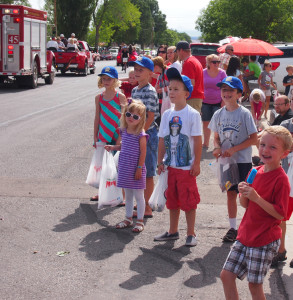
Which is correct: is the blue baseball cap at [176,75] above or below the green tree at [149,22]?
below

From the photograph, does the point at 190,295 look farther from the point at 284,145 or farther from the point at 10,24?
the point at 10,24

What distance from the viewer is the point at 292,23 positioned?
152 ft

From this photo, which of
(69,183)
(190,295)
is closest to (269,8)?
(69,183)

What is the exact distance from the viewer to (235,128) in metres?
5.45

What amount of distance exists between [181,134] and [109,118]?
5.48 feet

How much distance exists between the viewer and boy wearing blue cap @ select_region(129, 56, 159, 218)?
6215mm

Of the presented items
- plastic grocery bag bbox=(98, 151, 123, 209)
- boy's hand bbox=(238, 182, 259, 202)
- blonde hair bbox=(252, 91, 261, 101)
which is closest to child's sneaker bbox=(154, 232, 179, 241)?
plastic grocery bag bbox=(98, 151, 123, 209)

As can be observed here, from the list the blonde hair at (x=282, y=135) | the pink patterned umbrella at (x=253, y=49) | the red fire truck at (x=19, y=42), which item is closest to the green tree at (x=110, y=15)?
the red fire truck at (x=19, y=42)

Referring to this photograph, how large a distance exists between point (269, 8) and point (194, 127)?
42.7 m

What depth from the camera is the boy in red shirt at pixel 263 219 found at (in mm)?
3561

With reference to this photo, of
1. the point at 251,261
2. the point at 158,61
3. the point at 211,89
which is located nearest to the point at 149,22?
the point at 211,89

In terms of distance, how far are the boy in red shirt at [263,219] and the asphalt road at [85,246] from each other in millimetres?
733

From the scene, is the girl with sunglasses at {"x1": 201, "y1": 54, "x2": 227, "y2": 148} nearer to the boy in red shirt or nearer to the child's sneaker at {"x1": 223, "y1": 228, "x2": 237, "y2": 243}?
the child's sneaker at {"x1": 223, "y1": 228, "x2": 237, "y2": 243}

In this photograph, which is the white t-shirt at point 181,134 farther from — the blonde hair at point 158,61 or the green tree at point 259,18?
the green tree at point 259,18
